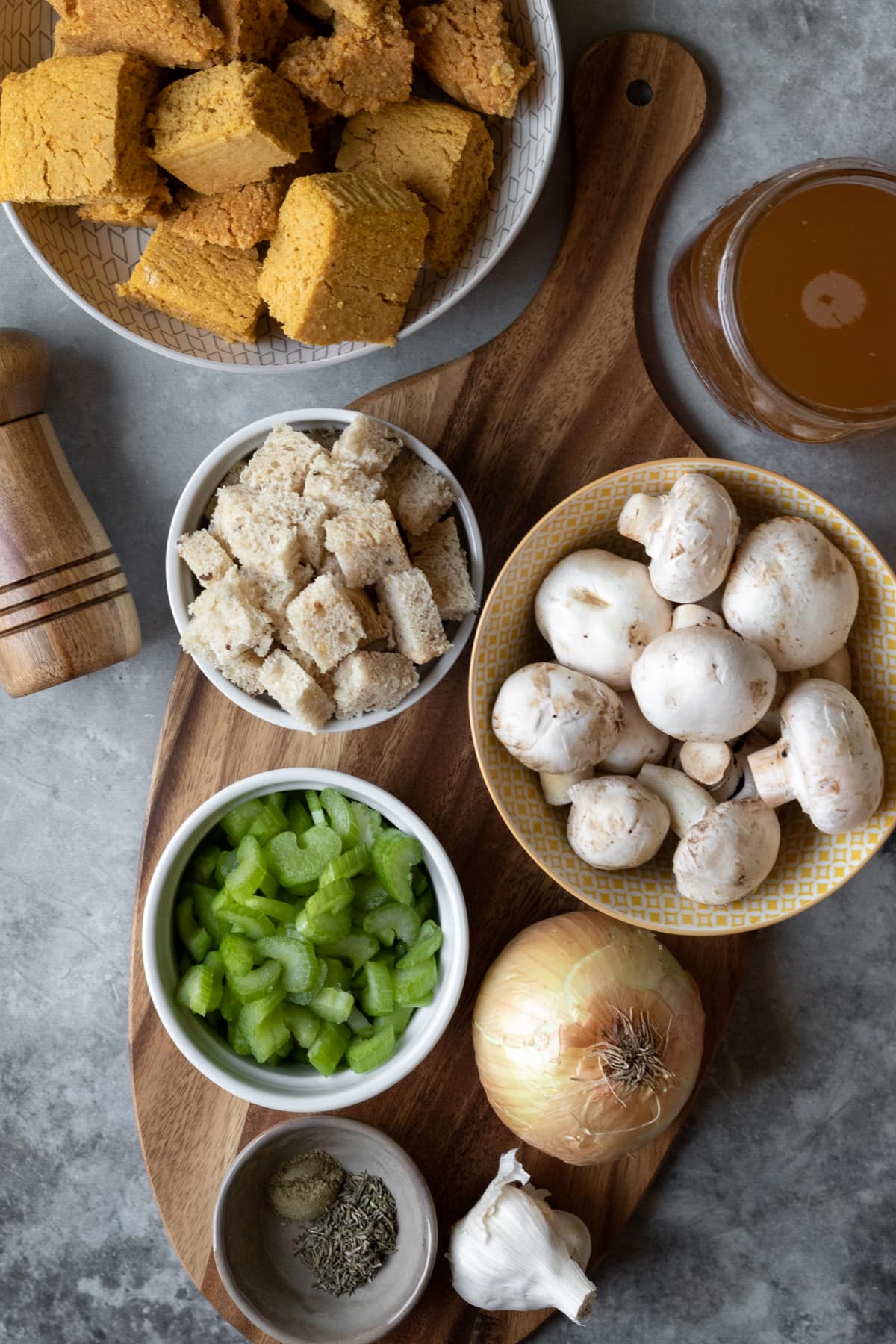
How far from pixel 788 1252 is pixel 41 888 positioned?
157cm

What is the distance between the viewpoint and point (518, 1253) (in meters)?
1.54

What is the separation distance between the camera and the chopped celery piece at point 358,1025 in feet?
5.17

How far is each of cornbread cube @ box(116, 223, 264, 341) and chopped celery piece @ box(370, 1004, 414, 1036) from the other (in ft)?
3.60

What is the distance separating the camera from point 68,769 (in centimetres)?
184

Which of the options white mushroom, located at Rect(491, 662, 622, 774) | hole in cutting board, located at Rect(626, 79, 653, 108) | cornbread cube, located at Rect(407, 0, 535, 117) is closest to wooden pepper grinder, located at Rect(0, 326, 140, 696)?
white mushroom, located at Rect(491, 662, 622, 774)

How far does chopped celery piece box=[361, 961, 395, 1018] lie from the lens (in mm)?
1550

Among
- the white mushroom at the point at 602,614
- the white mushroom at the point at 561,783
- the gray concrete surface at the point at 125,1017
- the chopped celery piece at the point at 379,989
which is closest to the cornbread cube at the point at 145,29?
the gray concrete surface at the point at 125,1017

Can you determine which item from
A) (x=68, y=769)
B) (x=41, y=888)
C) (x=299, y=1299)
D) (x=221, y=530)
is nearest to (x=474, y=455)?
(x=221, y=530)

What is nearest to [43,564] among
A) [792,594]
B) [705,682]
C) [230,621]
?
[230,621]

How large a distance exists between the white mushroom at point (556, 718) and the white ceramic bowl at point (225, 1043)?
231 mm

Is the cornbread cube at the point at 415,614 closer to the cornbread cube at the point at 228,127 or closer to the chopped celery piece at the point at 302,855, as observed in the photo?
the chopped celery piece at the point at 302,855

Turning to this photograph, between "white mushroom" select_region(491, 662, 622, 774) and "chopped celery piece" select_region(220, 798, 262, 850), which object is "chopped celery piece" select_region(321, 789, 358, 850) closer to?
"chopped celery piece" select_region(220, 798, 262, 850)

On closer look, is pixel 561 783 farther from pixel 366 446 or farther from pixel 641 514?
pixel 366 446

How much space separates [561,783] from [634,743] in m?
0.12
